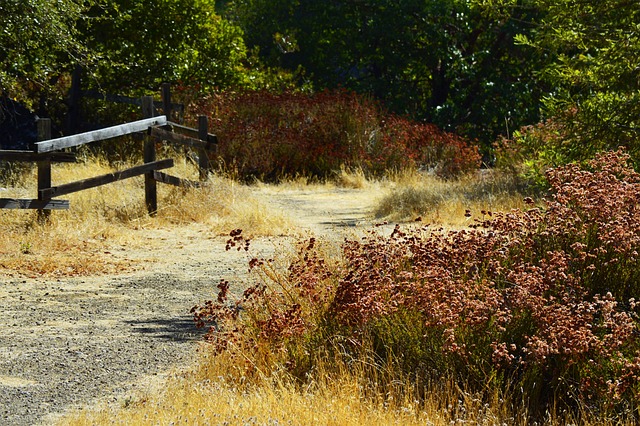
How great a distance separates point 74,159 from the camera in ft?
40.7

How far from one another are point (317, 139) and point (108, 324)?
12.2 m

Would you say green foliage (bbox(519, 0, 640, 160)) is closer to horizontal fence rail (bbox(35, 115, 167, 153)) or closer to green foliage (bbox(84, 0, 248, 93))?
horizontal fence rail (bbox(35, 115, 167, 153))

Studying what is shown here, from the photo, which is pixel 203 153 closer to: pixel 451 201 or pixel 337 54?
pixel 451 201

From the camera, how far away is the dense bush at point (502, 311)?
518cm

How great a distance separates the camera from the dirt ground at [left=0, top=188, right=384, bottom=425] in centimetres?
621

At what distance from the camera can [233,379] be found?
595cm

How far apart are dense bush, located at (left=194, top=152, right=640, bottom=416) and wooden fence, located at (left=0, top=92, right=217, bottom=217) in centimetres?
627

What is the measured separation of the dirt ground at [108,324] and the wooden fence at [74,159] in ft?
3.01

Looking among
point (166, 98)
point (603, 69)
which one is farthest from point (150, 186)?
point (603, 69)

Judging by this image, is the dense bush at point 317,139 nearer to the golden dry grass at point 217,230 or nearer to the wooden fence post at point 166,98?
the golden dry grass at point 217,230

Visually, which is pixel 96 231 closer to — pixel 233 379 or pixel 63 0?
pixel 63 0

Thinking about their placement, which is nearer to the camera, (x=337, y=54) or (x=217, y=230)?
(x=217, y=230)

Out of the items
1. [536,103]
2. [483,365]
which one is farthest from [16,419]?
[536,103]

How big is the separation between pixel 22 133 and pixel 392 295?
19.0 metres
